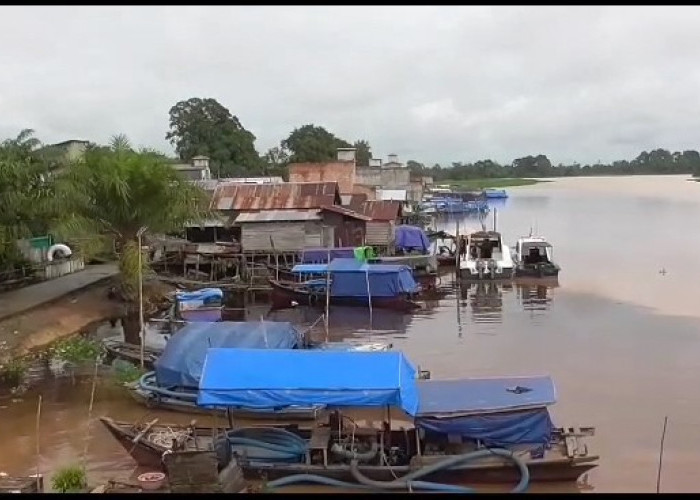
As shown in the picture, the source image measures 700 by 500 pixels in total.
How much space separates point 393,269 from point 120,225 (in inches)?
393

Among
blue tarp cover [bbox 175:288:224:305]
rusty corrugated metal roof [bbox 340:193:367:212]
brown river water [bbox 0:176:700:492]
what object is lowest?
brown river water [bbox 0:176:700:492]

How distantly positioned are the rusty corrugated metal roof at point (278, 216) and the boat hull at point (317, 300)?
4661 mm

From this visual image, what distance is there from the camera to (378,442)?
12094 mm

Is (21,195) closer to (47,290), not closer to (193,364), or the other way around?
(47,290)

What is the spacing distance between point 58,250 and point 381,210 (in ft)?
53.0

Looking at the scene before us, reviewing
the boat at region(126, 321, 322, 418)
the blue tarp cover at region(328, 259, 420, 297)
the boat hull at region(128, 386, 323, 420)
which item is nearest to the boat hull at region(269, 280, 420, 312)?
the blue tarp cover at region(328, 259, 420, 297)

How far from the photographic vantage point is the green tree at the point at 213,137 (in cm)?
7069

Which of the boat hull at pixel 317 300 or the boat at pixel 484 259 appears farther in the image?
the boat at pixel 484 259

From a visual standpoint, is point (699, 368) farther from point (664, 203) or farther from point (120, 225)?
point (664, 203)

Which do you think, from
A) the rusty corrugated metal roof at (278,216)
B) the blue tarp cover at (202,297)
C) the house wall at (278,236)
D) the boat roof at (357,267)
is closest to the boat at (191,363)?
the blue tarp cover at (202,297)

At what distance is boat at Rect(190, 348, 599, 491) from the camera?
11.4 m

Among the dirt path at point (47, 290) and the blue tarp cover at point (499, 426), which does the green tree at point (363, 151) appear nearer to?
the dirt path at point (47, 290)

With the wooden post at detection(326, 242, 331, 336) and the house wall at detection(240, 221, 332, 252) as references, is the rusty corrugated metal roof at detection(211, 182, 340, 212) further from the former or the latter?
the wooden post at detection(326, 242, 331, 336)

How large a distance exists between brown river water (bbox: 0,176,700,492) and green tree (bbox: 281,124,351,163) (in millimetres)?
36749
